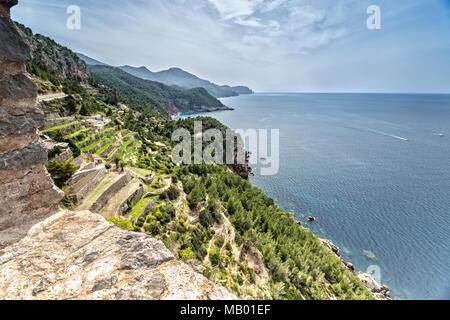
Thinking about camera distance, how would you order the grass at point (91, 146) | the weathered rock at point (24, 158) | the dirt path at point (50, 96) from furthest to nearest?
1. the dirt path at point (50, 96)
2. the grass at point (91, 146)
3. the weathered rock at point (24, 158)

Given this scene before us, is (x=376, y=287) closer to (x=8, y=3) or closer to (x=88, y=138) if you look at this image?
(x=8, y=3)

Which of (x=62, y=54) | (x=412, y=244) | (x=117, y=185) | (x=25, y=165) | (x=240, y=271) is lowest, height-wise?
(x=412, y=244)

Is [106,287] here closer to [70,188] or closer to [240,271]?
[240,271]

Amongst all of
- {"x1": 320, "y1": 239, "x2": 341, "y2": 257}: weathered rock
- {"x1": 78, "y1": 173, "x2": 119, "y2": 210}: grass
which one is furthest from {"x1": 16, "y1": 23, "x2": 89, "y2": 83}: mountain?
{"x1": 320, "y1": 239, "x2": 341, "y2": 257}: weathered rock

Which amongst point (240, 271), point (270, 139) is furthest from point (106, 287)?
point (270, 139)

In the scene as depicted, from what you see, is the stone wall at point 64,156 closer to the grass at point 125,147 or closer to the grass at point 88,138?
the grass at point 88,138

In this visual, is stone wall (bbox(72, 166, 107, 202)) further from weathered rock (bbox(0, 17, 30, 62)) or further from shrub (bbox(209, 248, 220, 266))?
weathered rock (bbox(0, 17, 30, 62))

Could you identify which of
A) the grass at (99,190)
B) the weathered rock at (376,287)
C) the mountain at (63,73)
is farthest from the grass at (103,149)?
the weathered rock at (376,287)
